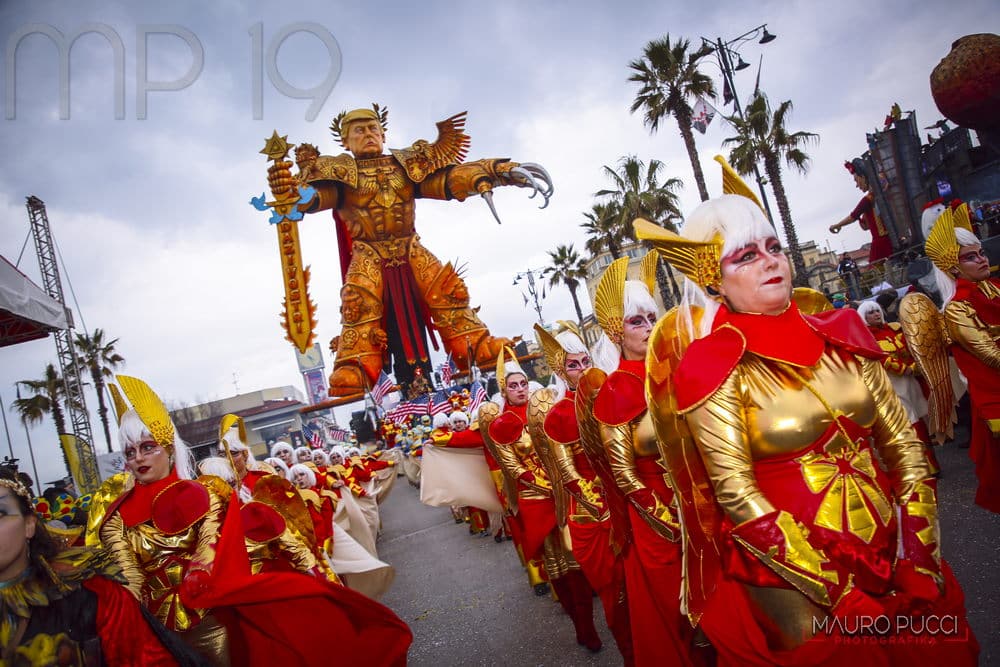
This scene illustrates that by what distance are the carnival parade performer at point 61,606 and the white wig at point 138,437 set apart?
140 centimetres

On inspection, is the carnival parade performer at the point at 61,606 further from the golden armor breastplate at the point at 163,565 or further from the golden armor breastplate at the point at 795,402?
the golden armor breastplate at the point at 795,402

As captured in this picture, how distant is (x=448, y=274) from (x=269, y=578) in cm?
1879

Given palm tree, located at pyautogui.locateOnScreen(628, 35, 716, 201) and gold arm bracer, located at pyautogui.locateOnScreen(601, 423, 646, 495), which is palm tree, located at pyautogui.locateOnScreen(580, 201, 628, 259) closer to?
palm tree, located at pyautogui.locateOnScreen(628, 35, 716, 201)

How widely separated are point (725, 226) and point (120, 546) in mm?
3799

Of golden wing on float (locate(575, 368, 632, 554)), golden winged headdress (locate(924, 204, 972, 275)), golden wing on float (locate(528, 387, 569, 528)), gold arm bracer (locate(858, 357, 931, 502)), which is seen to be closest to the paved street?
golden wing on float (locate(528, 387, 569, 528))

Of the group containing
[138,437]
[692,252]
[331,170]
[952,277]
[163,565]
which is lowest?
[163,565]

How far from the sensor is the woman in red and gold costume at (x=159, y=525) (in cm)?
357

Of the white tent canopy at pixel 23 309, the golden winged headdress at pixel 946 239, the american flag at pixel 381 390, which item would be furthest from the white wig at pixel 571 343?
the american flag at pixel 381 390

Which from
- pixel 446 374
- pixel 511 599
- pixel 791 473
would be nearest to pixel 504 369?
pixel 511 599

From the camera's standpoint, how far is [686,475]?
7.95ft

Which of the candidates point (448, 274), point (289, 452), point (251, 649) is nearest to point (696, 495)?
point (251, 649)

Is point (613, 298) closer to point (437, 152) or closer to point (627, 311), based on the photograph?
point (627, 311)

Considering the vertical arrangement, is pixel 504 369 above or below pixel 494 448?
above

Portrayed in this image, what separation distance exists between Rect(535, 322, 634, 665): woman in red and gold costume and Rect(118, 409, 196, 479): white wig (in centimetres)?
260
